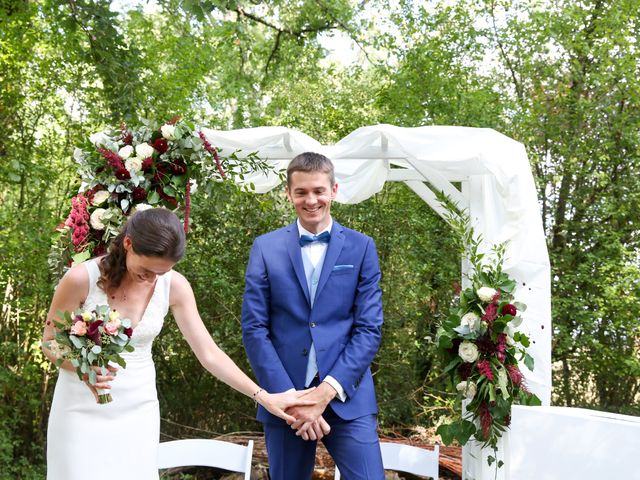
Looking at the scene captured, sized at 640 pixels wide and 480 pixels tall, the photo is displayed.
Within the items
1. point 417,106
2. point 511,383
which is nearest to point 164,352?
point 417,106

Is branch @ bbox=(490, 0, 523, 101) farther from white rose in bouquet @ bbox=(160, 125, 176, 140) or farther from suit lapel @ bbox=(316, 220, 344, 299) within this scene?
suit lapel @ bbox=(316, 220, 344, 299)

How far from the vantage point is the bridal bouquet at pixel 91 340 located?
2588mm

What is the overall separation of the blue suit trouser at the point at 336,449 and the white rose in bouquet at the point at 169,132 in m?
1.41

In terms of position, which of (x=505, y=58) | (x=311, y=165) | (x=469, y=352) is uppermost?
(x=505, y=58)

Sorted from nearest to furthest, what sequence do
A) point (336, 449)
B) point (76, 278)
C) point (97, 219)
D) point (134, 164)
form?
point (76, 278) → point (336, 449) → point (97, 219) → point (134, 164)

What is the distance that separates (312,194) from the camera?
328 centimetres

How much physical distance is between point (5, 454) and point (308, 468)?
13.7ft

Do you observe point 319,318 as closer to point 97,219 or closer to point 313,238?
point 313,238

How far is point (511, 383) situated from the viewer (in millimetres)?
4289

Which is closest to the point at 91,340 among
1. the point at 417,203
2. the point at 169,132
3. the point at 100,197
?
the point at 100,197

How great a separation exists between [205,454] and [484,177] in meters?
2.10

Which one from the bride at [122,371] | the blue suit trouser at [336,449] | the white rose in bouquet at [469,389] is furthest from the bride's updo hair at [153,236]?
the white rose in bouquet at [469,389]

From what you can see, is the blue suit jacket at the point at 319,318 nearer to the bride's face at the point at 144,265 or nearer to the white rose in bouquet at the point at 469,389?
the bride's face at the point at 144,265

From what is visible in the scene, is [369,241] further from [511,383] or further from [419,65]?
[419,65]
